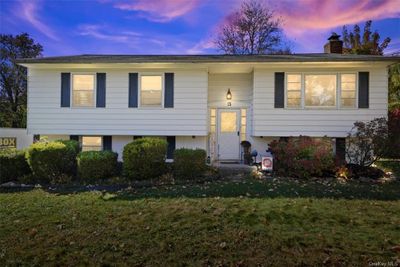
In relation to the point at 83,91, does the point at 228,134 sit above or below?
below

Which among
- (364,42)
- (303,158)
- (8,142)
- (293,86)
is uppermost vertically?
(364,42)

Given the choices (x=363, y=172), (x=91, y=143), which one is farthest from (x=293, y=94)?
(x=91, y=143)

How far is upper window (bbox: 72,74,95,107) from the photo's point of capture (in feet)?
37.9

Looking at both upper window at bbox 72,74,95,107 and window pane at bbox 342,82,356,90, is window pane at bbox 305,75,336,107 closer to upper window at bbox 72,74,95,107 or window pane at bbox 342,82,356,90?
window pane at bbox 342,82,356,90

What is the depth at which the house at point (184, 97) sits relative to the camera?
1086cm

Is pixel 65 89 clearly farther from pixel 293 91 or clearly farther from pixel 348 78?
pixel 348 78

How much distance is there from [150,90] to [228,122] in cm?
354

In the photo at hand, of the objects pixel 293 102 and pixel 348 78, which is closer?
pixel 348 78

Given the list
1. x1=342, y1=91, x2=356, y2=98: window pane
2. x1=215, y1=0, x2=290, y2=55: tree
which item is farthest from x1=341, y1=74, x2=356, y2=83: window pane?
x1=215, y1=0, x2=290, y2=55: tree

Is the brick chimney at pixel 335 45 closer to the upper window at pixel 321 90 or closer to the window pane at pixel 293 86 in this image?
the upper window at pixel 321 90

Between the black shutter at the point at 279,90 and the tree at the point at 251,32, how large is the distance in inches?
545

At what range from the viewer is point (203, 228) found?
4.36m

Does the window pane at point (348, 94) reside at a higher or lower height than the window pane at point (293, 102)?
higher

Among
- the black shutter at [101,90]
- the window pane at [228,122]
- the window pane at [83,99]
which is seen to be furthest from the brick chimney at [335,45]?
the window pane at [83,99]
